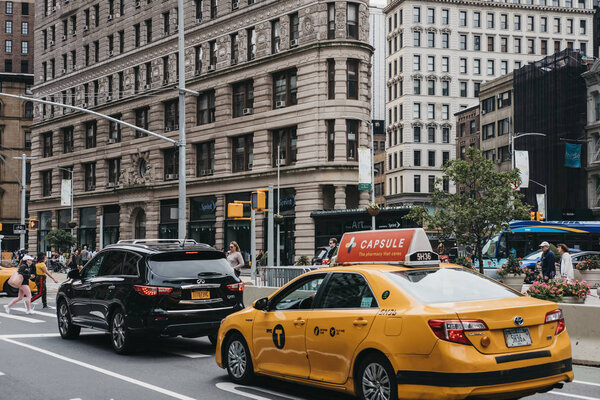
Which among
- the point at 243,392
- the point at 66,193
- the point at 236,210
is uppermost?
the point at 66,193

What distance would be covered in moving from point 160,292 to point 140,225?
150ft

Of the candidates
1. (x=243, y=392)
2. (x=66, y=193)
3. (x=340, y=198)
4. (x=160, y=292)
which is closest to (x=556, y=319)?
(x=243, y=392)

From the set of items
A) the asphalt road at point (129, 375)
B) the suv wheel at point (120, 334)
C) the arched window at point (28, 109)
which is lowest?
the asphalt road at point (129, 375)

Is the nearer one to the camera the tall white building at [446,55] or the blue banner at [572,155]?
the blue banner at [572,155]

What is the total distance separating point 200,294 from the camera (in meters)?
12.2

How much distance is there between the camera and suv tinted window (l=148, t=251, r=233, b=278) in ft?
39.9

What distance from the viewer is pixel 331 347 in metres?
7.88

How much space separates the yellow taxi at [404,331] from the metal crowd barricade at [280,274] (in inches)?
321

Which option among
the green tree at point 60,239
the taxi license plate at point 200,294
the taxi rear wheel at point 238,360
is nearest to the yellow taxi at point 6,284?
the taxi license plate at point 200,294

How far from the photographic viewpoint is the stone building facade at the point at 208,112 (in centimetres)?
4269

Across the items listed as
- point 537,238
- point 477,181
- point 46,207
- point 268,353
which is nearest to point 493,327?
point 268,353

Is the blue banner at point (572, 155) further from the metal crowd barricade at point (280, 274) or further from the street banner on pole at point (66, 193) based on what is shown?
the metal crowd barricade at point (280, 274)

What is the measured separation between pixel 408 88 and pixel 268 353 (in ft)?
293

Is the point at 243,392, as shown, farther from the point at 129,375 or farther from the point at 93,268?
the point at 93,268
